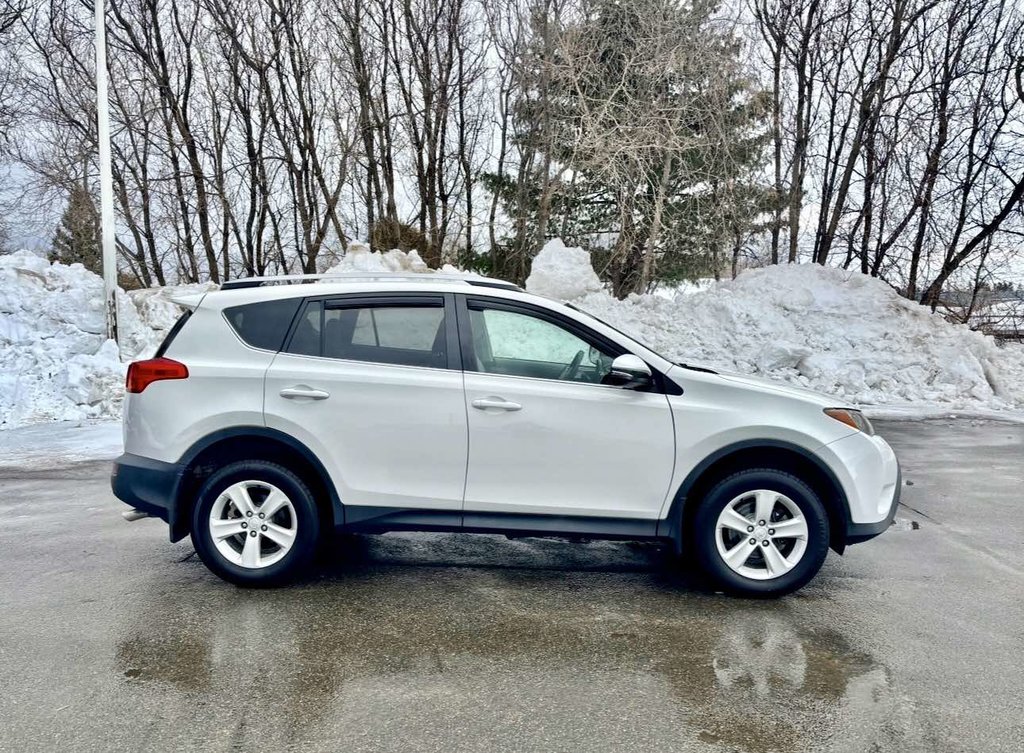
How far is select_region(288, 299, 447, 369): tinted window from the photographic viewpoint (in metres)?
4.33

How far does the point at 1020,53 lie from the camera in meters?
16.6

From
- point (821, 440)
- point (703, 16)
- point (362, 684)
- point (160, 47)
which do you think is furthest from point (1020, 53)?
point (160, 47)

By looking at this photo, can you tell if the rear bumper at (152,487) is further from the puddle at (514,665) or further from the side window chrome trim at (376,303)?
the side window chrome trim at (376,303)

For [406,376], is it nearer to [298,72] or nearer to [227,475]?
[227,475]

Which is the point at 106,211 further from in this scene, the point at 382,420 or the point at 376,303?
the point at 382,420

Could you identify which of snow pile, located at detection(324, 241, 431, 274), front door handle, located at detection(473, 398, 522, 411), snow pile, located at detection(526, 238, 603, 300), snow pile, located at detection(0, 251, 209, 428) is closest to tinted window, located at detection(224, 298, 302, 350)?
front door handle, located at detection(473, 398, 522, 411)

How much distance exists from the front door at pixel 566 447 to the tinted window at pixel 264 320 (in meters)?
1.17

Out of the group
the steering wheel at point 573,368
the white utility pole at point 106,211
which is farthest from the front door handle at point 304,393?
the white utility pole at point 106,211

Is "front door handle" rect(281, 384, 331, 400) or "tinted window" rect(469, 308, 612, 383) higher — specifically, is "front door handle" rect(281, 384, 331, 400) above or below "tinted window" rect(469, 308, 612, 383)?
below

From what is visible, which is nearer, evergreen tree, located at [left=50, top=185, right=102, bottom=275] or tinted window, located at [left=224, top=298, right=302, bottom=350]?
tinted window, located at [left=224, top=298, right=302, bottom=350]

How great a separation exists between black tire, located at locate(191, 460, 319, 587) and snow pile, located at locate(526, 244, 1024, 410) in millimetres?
10242

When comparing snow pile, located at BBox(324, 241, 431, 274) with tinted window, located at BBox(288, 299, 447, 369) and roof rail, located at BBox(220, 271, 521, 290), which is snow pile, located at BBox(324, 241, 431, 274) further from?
tinted window, located at BBox(288, 299, 447, 369)

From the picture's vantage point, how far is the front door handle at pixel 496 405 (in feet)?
13.6

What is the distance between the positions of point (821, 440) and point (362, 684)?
2785 mm
